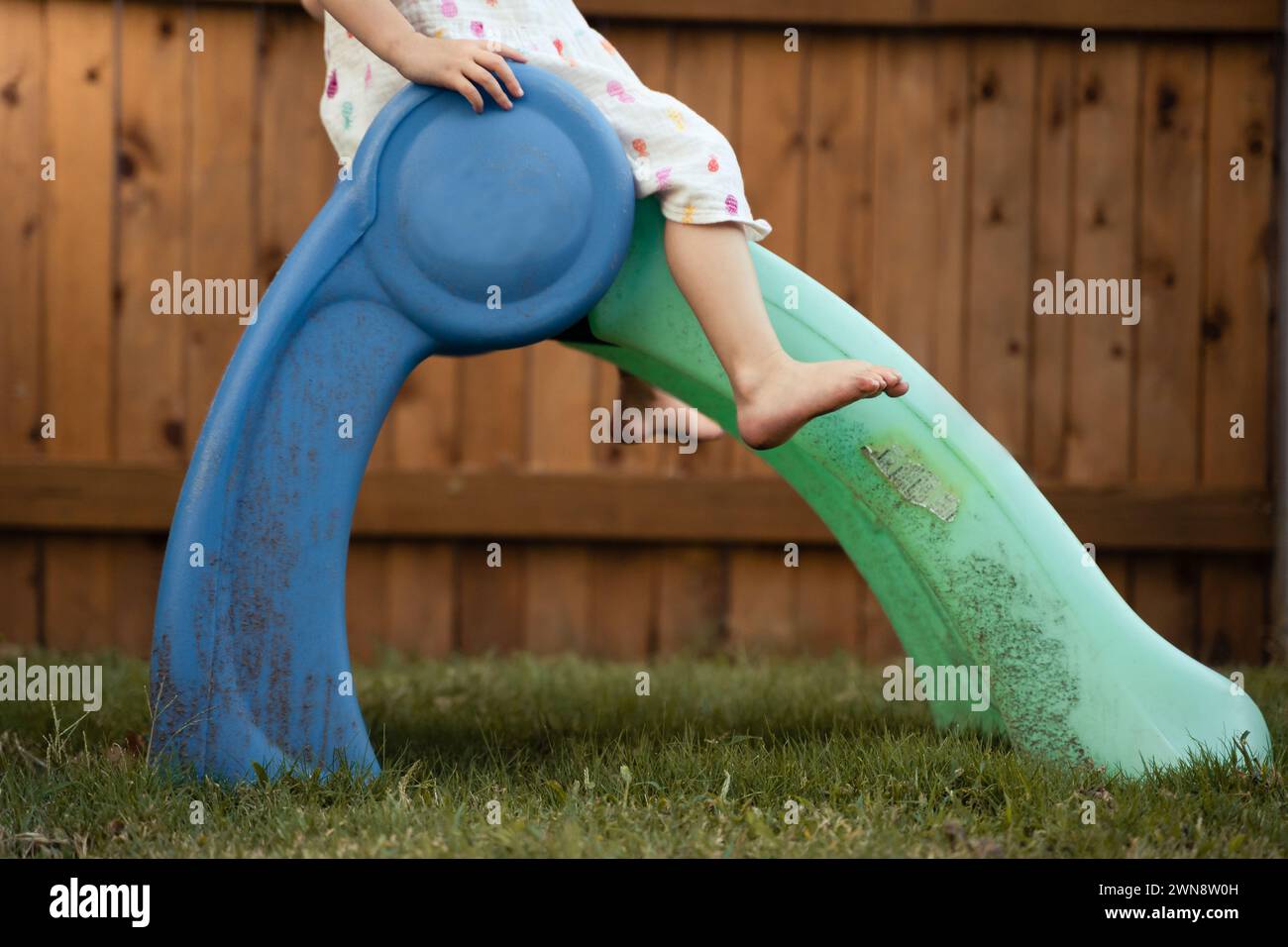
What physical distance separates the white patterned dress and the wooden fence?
1.31 meters

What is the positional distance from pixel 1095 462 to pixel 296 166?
2.28 meters

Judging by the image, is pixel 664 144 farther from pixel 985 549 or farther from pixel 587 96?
pixel 985 549

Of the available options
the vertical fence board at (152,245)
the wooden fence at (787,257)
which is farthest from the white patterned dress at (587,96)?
the vertical fence board at (152,245)

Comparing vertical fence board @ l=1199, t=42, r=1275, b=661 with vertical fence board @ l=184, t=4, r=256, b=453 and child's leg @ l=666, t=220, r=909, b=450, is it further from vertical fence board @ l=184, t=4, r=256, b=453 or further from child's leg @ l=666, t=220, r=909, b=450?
vertical fence board @ l=184, t=4, r=256, b=453

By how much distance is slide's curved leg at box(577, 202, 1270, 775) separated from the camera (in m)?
1.88

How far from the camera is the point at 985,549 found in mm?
1914

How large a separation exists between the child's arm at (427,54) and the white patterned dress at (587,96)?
94mm

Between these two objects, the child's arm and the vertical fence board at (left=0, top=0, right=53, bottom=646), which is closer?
the child's arm

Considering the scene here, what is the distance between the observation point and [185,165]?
10.9 feet

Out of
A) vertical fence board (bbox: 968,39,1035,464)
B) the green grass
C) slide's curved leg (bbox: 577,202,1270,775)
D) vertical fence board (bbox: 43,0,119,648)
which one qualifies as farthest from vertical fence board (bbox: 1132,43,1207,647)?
vertical fence board (bbox: 43,0,119,648)

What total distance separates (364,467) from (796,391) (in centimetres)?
66

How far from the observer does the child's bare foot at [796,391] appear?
1.74 metres
